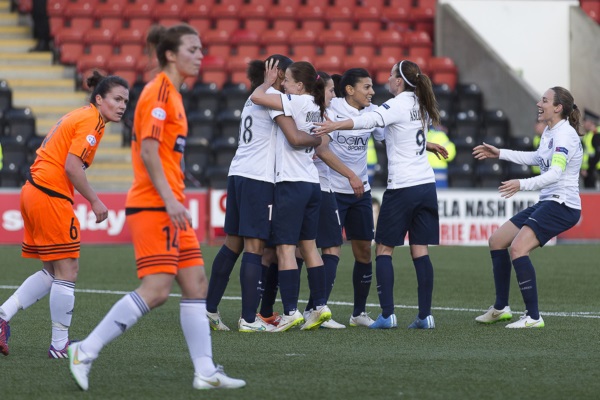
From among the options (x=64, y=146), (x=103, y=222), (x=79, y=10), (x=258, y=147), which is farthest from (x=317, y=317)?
(x=79, y=10)

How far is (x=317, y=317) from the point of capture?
8.67m

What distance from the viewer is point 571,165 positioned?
9.05 m

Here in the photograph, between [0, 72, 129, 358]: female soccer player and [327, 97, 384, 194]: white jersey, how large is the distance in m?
2.28

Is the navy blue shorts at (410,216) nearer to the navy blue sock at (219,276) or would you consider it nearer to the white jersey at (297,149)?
the white jersey at (297,149)

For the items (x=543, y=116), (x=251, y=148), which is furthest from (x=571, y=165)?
(x=251, y=148)

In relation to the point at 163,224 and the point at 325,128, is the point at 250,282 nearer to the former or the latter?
the point at 325,128

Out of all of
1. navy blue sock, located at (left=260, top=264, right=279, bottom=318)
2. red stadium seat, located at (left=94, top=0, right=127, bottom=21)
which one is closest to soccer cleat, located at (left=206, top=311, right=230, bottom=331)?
navy blue sock, located at (left=260, top=264, right=279, bottom=318)

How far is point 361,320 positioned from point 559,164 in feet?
6.46

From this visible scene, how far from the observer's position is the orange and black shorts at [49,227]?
730 centimetres

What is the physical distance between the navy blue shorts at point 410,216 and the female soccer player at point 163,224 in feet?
10.1

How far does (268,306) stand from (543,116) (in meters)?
2.62

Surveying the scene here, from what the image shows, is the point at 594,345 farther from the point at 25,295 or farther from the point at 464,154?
the point at 464,154

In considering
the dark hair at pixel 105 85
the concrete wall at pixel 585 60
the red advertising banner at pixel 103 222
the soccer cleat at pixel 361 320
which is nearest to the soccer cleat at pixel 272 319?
the soccer cleat at pixel 361 320

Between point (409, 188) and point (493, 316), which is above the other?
point (409, 188)
